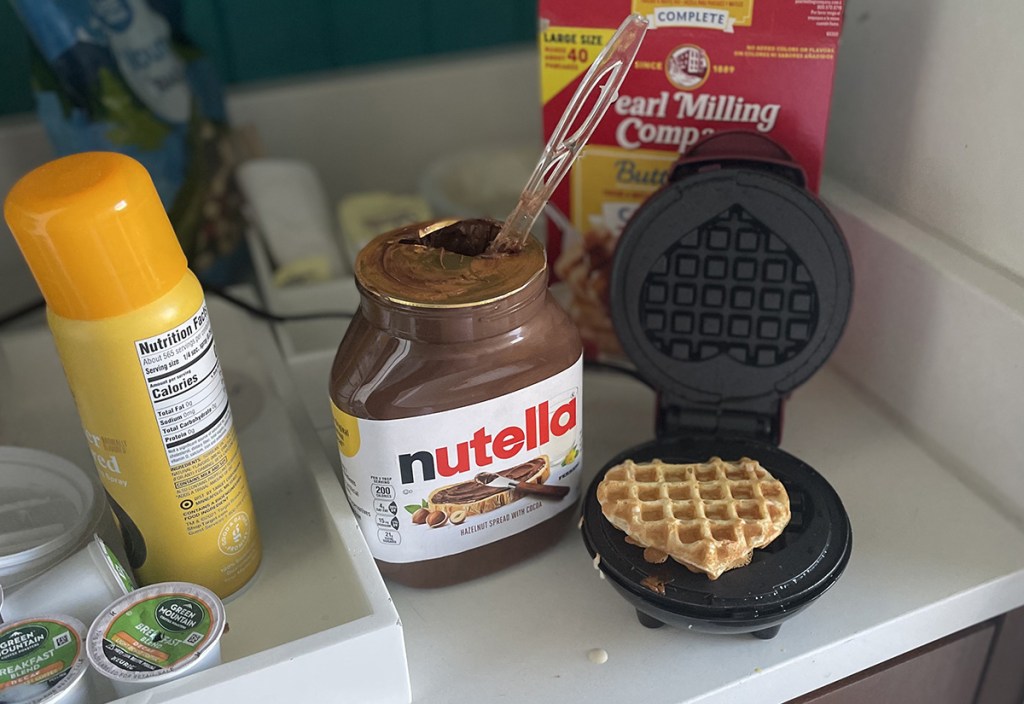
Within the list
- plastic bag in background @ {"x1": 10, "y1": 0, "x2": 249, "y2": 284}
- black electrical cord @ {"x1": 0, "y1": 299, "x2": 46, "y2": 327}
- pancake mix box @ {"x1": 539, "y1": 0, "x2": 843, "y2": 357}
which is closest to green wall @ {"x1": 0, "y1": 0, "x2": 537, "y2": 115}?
plastic bag in background @ {"x1": 10, "y1": 0, "x2": 249, "y2": 284}

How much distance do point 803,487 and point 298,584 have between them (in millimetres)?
364

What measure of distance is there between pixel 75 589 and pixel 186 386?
0.49 ft

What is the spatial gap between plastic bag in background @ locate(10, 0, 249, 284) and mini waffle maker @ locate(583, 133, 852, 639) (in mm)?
485

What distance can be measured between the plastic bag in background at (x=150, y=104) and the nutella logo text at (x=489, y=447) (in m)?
0.49

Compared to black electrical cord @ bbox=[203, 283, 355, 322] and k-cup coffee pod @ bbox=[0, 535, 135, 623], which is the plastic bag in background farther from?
k-cup coffee pod @ bbox=[0, 535, 135, 623]

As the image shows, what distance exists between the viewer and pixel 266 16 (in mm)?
1099

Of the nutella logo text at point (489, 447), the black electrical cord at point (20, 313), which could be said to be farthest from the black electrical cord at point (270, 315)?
the nutella logo text at point (489, 447)

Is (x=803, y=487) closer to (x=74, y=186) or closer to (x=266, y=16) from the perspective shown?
(x=74, y=186)

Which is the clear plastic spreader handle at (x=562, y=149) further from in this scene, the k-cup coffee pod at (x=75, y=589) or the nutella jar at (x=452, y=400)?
the k-cup coffee pod at (x=75, y=589)

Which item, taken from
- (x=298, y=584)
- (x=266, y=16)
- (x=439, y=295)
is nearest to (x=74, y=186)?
(x=439, y=295)

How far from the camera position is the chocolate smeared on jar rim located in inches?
22.6

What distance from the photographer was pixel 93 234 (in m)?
0.52

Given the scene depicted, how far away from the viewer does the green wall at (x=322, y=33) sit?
3.52ft

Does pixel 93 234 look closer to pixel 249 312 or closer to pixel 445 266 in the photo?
pixel 445 266
